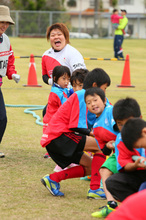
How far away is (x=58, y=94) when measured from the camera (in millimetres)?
5965

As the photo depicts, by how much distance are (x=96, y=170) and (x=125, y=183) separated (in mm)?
909

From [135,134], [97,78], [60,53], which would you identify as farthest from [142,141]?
[60,53]

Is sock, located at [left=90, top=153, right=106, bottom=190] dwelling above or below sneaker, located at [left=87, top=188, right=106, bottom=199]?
above

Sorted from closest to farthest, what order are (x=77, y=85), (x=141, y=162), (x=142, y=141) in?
(x=142, y=141)
(x=141, y=162)
(x=77, y=85)

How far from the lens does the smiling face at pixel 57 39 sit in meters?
6.55

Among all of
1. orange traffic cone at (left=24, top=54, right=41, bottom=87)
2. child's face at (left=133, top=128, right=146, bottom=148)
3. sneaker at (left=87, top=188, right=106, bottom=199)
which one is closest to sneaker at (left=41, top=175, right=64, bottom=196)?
sneaker at (left=87, top=188, right=106, bottom=199)

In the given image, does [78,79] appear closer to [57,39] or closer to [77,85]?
[77,85]

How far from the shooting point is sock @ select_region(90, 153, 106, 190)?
16.0 ft

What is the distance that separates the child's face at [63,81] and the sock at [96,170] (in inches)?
50.2

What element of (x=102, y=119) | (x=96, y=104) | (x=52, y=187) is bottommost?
(x=52, y=187)

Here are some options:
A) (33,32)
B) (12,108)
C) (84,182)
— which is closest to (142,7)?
(33,32)

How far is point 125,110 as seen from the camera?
401 cm

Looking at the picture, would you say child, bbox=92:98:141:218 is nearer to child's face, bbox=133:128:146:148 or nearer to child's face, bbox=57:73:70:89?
child's face, bbox=133:128:146:148

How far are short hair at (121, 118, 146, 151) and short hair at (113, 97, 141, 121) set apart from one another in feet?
1.16
